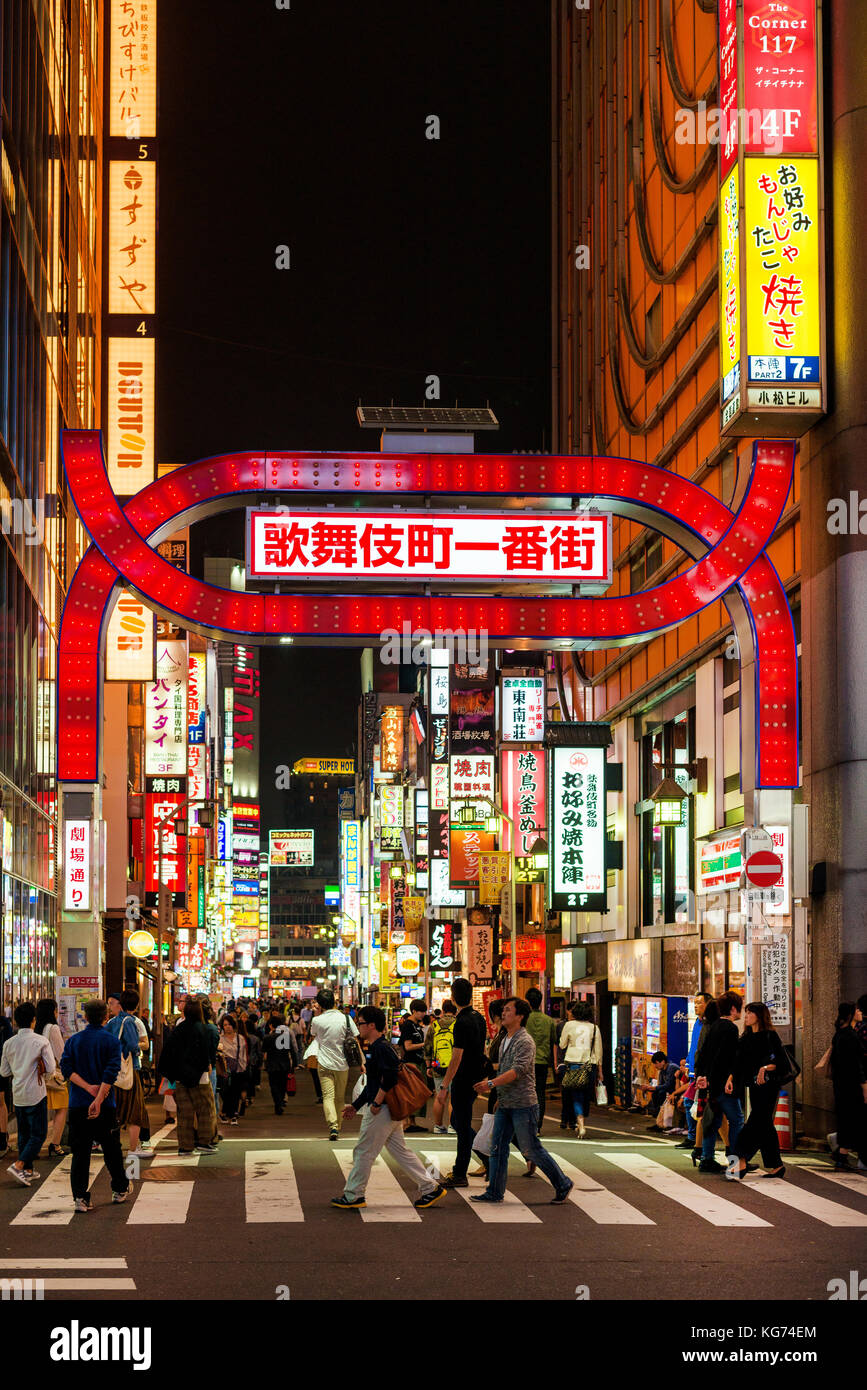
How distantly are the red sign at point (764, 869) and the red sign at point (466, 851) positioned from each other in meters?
32.7

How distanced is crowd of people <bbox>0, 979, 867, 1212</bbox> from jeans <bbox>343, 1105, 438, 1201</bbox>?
0.04ft

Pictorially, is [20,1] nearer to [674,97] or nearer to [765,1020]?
[674,97]

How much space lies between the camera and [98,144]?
47.8 m

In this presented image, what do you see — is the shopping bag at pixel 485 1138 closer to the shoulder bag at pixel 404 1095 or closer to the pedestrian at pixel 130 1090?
the shoulder bag at pixel 404 1095

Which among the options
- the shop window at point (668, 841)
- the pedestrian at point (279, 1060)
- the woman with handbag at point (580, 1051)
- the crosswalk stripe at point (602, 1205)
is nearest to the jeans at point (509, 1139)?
Result: the crosswalk stripe at point (602, 1205)

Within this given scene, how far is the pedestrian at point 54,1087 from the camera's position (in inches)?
752

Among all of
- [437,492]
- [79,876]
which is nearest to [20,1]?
[437,492]

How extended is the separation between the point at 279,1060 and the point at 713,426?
520 inches

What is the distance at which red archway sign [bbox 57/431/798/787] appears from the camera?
21000 mm

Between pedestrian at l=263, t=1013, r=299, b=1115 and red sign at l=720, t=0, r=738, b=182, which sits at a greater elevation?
red sign at l=720, t=0, r=738, b=182

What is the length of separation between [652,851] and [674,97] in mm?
14186

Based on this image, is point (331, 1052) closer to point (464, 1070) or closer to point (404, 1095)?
point (464, 1070)

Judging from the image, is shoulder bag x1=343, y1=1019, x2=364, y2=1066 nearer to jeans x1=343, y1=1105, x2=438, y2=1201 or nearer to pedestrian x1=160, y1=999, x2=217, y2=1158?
pedestrian x1=160, y1=999, x2=217, y2=1158

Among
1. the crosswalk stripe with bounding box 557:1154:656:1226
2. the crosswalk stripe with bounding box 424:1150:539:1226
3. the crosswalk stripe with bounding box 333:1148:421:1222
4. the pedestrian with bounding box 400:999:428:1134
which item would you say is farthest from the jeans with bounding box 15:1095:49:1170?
the pedestrian with bounding box 400:999:428:1134
